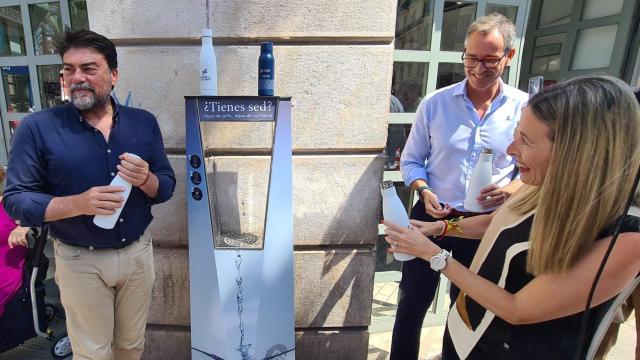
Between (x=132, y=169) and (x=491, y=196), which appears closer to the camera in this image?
(x=132, y=169)

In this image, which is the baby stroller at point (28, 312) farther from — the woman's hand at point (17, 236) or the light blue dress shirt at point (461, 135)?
the light blue dress shirt at point (461, 135)

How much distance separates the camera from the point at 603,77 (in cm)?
92

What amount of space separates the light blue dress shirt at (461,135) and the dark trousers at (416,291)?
205mm

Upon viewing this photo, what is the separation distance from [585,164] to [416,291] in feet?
4.49

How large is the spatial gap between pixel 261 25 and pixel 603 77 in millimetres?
1759

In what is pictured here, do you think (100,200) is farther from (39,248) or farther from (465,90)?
(465,90)

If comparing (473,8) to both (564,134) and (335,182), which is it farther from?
(564,134)

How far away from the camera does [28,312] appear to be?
2.34 meters

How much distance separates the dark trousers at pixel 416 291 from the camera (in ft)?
6.50

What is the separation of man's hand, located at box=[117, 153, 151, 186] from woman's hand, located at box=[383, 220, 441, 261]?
109 cm

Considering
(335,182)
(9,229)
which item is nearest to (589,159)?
(335,182)

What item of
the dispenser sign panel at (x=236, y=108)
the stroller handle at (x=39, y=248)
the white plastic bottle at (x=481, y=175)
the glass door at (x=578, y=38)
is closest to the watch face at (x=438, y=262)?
the white plastic bottle at (x=481, y=175)

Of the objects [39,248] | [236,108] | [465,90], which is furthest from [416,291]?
[39,248]

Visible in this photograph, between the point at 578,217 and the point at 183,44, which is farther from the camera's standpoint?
the point at 183,44
